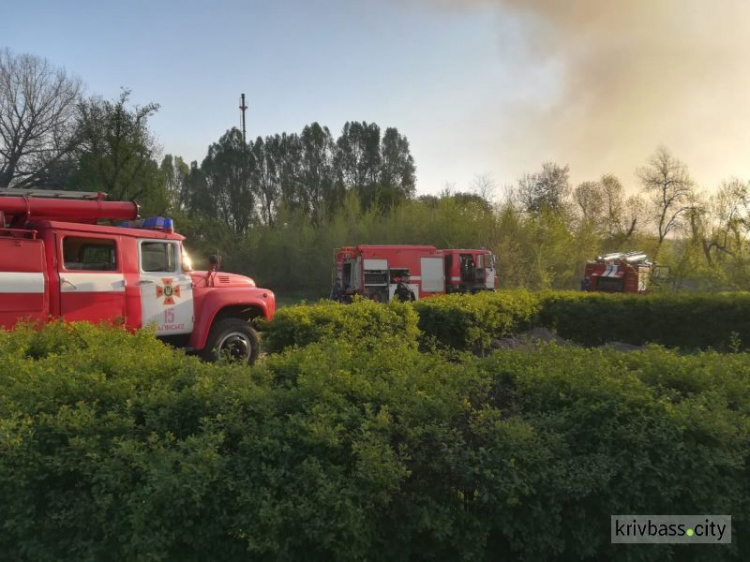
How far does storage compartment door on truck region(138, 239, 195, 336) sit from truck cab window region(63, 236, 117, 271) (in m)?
0.42

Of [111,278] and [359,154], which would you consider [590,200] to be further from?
[111,278]

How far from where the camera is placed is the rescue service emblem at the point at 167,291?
7875 mm

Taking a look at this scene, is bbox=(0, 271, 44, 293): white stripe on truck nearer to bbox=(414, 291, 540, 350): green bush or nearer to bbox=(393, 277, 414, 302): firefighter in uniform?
bbox=(414, 291, 540, 350): green bush

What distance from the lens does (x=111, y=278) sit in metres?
7.35

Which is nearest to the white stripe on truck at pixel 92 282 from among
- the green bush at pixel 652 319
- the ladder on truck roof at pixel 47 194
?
the ladder on truck roof at pixel 47 194

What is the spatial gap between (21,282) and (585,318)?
439 inches

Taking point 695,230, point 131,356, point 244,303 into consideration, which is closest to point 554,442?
point 131,356

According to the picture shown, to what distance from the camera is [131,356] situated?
376 centimetres

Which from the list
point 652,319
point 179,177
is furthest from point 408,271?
point 179,177

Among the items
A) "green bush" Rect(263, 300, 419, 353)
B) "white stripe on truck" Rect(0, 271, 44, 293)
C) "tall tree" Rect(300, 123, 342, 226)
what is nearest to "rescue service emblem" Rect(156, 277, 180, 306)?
"green bush" Rect(263, 300, 419, 353)

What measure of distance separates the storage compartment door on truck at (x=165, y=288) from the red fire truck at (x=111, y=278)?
0.6 inches

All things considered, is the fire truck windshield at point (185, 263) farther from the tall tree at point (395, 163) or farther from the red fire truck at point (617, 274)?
the tall tree at point (395, 163)

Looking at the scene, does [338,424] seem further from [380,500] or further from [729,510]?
[729,510]

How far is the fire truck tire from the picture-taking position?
27.5 ft
